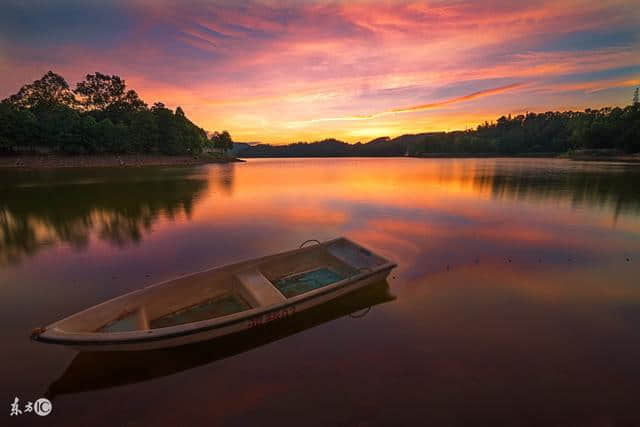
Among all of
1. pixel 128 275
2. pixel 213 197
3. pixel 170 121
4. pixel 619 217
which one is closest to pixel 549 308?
pixel 128 275

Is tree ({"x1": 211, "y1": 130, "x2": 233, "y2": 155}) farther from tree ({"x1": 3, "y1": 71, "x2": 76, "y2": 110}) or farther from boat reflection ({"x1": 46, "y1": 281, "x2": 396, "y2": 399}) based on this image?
boat reflection ({"x1": 46, "y1": 281, "x2": 396, "y2": 399})

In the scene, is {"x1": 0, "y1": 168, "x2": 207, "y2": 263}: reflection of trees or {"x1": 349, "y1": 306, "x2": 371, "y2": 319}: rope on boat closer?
{"x1": 349, "y1": 306, "x2": 371, "y2": 319}: rope on boat

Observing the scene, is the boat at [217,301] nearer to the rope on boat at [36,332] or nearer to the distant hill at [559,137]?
the rope on boat at [36,332]

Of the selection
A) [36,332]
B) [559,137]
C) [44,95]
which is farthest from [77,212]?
[559,137]

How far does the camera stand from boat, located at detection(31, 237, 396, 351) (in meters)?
5.43

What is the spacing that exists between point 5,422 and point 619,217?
3352cm

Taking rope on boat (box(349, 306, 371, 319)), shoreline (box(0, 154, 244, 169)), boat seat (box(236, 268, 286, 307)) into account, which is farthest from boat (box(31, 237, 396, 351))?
shoreline (box(0, 154, 244, 169))

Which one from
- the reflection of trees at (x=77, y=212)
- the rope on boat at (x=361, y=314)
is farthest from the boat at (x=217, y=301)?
the reflection of trees at (x=77, y=212)

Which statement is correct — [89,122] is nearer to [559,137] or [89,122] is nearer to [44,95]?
[44,95]

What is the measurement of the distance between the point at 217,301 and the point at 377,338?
15.7ft

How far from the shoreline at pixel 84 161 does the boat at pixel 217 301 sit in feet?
264

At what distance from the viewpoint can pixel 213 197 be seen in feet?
101

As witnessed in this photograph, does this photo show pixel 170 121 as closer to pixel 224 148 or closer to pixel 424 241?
pixel 224 148

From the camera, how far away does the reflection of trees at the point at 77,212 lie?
15.6m
